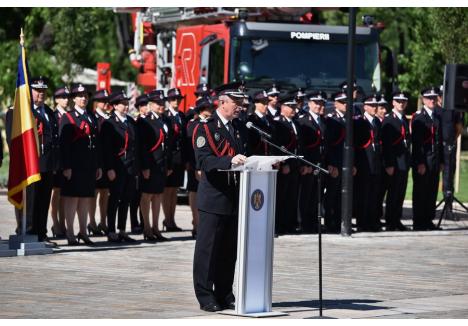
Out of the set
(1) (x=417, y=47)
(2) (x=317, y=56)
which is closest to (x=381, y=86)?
(2) (x=317, y=56)

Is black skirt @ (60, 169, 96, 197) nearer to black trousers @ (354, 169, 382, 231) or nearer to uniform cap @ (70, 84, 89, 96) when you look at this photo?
uniform cap @ (70, 84, 89, 96)

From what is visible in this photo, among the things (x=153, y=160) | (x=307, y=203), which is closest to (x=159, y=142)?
(x=153, y=160)

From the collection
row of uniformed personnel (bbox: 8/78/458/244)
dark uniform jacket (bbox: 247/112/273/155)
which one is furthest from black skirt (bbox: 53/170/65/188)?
dark uniform jacket (bbox: 247/112/273/155)

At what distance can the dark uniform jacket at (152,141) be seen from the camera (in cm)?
1848

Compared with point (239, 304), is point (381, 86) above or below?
above

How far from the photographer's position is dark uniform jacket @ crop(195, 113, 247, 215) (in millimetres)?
11844

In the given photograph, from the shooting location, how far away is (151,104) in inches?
741

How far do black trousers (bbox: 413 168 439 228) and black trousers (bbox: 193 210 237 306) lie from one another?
9047 millimetres

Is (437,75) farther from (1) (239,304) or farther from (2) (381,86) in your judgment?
(1) (239,304)

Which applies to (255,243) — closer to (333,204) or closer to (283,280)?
(283,280)

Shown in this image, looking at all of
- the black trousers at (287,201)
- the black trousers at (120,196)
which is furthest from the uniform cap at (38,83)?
the black trousers at (287,201)

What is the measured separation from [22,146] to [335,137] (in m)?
5.46

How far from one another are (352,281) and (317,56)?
9.29 metres

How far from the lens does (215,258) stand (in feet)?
39.1
